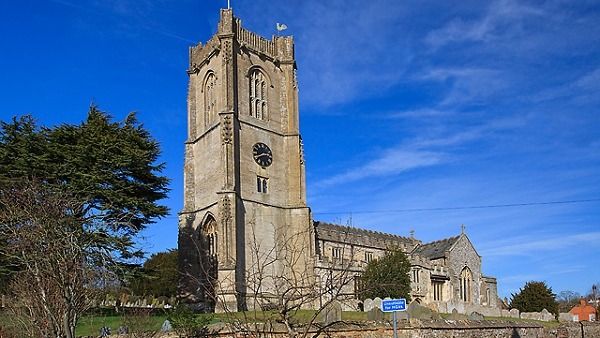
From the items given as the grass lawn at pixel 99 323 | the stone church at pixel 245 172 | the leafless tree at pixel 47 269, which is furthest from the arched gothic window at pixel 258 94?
the leafless tree at pixel 47 269

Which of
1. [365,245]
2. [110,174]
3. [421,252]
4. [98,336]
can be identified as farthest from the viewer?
[421,252]

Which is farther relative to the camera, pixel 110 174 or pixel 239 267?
pixel 239 267

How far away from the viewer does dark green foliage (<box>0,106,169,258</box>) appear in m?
30.0

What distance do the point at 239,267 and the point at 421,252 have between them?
22.9 metres

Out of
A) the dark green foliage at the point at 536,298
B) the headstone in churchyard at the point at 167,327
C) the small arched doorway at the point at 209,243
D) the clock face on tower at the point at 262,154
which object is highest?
the clock face on tower at the point at 262,154

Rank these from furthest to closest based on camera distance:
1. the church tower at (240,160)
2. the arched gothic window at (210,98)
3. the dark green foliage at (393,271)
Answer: the arched gothic window at (210,98)
the church tower at (240,160)
the dark green foliage at (393,271)

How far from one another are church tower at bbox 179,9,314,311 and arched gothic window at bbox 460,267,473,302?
651 inches

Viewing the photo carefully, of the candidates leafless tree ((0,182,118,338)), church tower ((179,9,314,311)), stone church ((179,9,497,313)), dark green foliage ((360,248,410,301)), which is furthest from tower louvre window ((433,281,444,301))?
leafless tree ((0,182,118,338))

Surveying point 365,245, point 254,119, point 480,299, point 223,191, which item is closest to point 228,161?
point 223,191

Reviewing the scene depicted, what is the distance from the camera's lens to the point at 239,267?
3825cm

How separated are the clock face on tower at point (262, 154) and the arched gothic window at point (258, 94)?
89.6 inches

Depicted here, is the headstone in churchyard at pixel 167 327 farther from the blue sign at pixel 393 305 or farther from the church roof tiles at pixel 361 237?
the church roof tiles at pixel 361 237

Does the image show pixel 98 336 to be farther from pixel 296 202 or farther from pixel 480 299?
pixel 480 299

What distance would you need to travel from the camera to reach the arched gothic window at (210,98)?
44.0 meters
